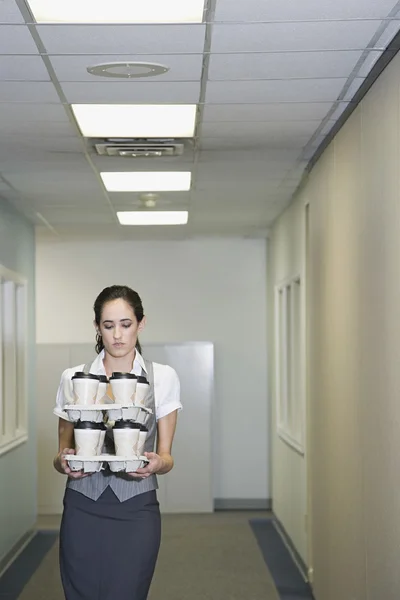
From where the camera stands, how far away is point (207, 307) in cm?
1066

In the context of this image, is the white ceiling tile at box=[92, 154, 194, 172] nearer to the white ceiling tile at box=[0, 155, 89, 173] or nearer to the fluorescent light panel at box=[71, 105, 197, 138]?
the white ceiling tile at box=[0, 155, 89, 173]

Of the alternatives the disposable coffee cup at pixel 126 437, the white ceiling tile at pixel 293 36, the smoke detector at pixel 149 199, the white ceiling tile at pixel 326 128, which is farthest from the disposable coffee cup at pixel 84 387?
the smoke detector at pixel 149 199

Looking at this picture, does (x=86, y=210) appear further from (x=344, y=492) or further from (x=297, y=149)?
(x=344, y=492)

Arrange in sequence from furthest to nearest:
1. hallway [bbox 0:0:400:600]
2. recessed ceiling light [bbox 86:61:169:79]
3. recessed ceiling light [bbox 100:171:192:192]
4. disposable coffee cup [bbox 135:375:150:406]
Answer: recessed ceiling light [bbox 100:171:192:192]
recessed ceiling light [bbox 86:61:169:79]
hallway [bbox 0:0:400:600]
disposable coffee cup [bbox 135:375:150:406]

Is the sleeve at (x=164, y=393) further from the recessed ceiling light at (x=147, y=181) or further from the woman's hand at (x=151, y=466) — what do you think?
the recessed ceiling light at (x=147, y=181)

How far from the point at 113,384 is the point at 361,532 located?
198cm

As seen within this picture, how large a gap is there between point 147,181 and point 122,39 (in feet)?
10.7

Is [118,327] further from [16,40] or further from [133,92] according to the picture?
[133,92]

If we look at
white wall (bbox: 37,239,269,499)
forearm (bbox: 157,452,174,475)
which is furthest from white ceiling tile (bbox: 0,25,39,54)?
white wall (bbox: 37,239,269,499)

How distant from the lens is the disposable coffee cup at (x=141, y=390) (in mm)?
3264

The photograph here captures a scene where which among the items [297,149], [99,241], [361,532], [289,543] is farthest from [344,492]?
[99,241]

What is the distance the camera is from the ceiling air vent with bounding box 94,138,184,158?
18.8 ft

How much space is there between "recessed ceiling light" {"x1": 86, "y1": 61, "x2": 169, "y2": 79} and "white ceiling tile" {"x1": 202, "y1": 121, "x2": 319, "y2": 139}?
41.9 inches

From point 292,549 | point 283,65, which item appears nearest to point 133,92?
point 283,65
